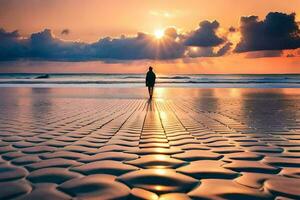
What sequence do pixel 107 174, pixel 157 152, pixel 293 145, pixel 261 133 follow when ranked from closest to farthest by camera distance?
pixel 107 174 → pixel 157 152 → pixel 293 145 → pixel 261 133

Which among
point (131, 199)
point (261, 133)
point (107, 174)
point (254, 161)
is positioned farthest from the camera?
point (261, 133)

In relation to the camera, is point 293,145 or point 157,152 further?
point 293,145

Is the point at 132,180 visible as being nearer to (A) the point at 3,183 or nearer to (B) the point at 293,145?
(A) the point at 3,183

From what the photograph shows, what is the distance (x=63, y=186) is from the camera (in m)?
3.24

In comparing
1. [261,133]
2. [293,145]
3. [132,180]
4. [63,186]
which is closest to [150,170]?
[132,180]

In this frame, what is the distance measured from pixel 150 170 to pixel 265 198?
1.31m

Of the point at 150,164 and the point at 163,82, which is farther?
the point at 163,82

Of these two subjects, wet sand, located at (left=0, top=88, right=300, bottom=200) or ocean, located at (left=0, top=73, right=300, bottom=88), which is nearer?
wet sand, located at (left=0, top=88, right=300, bottom=200)

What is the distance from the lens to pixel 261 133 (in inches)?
279

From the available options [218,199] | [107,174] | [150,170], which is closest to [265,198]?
[218,199]

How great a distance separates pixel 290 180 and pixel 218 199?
3.25 ft

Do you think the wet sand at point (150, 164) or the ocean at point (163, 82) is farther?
the ocean at point (163, 82)

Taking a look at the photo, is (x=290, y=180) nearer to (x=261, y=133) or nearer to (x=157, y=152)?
(x=157, y=152)

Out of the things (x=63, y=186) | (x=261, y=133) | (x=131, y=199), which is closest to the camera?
(x=131, y=199)
